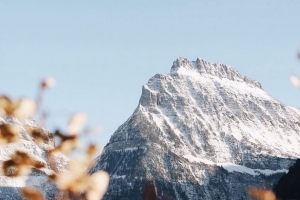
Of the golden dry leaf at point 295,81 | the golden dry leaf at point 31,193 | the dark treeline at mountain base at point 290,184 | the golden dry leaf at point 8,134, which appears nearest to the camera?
the golden dry leaf at point 31,193

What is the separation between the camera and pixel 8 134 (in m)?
2.15

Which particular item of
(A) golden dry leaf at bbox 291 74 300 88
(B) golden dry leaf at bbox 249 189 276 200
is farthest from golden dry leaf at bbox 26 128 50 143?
(A) golden dry leaf at bbox 291 74 300 88

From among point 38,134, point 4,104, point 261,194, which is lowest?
point 261,194

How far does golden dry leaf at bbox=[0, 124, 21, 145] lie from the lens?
2.12m

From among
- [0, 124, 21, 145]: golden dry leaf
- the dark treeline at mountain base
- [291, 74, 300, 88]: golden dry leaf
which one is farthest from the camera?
the dark treeline at mountain base

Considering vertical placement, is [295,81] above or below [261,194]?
above

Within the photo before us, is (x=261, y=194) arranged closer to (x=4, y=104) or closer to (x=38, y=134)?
(x=38, y=134)

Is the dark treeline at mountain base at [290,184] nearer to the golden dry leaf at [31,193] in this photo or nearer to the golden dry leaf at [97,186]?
the golden dry leaf at [97,186]

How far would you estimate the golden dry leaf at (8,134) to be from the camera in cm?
212

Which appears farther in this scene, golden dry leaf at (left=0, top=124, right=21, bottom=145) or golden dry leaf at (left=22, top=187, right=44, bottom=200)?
golden dry leaf at (left=0, top=124, right=21, bottom=145)

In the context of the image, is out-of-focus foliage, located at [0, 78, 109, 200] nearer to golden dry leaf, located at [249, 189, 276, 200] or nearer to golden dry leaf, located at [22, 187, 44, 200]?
golden dry leaf, located at [22, 187, 44, 200]

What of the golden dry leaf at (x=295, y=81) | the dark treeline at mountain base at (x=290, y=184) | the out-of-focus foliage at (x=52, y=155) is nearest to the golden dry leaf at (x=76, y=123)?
the out-of-focus foliage at (x=52, y=155)

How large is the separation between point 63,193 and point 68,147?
6.2 inches

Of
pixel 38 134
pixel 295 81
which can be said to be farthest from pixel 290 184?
pixel 38 134
